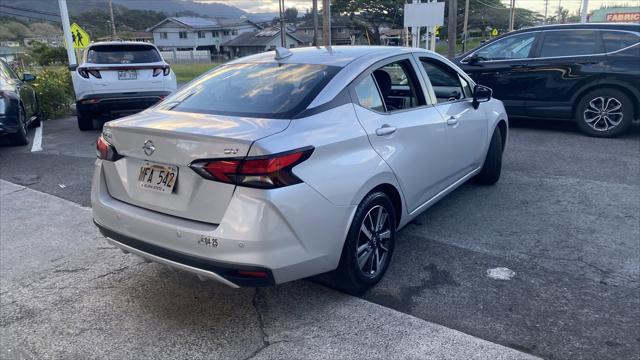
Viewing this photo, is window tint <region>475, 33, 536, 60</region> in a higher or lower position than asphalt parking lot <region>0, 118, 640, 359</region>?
higher

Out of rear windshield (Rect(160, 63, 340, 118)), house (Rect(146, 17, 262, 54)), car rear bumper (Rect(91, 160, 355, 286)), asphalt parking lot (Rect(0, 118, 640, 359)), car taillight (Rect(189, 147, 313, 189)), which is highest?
house (Rect(146, 17, 262, 54))

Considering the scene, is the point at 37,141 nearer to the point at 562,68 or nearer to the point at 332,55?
Result: the point at 332,55

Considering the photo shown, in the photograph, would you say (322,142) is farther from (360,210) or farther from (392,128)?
(392,128)

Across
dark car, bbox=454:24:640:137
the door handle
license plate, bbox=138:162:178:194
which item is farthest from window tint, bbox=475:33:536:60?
license plate, bbox=138:162:178:194

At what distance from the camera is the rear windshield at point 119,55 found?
29.3 feet

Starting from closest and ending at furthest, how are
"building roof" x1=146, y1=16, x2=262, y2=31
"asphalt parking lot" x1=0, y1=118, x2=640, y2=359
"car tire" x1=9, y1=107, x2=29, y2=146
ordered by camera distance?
"asphalt parking lot" x1=0, y1=118, x2=640, y2=359 → "car tire" x1=9, y1=107, x2=29, y2=146 → "building roof" x1=146, y1=16, x2=262, y2=31

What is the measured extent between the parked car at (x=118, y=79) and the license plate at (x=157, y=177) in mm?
6587

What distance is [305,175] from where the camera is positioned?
2.71 m

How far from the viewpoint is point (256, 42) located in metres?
67.3

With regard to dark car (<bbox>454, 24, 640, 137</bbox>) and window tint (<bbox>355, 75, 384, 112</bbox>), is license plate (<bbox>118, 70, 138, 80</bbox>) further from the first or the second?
window tint (<bbox>355, 75, 384, 112</bbox>)

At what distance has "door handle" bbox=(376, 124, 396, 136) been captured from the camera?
3.32m

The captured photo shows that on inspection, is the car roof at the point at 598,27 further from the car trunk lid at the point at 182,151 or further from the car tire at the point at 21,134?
the car tire at the point at 21,134

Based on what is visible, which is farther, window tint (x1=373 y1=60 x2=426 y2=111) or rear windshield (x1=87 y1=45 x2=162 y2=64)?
rear windshield (x1=87 y1=45 x2=162 y2=64)

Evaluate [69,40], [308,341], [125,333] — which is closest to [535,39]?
[308,341]
